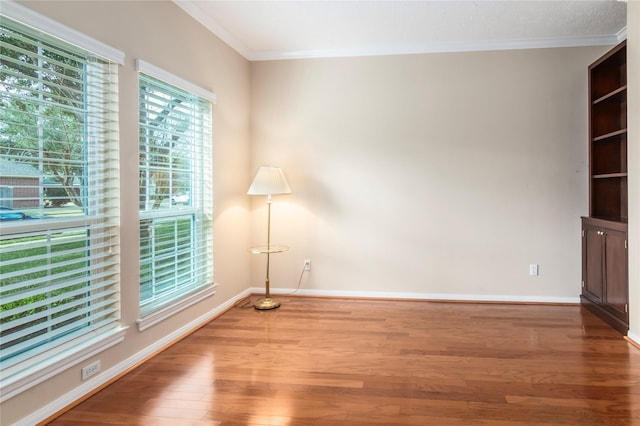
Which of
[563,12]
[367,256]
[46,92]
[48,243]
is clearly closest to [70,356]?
[48,243]

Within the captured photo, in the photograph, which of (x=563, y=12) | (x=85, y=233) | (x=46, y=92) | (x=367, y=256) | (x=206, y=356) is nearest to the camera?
(x=46, y=92)

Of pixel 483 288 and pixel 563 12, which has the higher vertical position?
pixel 563 12

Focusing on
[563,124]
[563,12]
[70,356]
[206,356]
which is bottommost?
[206,356]

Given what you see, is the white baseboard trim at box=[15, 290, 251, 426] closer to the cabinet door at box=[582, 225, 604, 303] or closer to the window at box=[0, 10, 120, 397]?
the window at box=[0, 10, 120, 397]

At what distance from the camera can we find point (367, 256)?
461 cm

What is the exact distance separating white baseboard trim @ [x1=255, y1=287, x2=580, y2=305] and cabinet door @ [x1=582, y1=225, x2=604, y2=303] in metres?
0.27

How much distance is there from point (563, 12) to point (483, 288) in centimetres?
261

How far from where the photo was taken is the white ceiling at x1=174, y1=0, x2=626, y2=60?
3475mm

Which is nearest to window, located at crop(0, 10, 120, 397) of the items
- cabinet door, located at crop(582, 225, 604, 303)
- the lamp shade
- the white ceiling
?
Answer: the white ceiling

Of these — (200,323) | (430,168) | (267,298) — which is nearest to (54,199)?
(200,323)

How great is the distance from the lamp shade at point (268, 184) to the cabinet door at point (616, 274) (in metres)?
2.81

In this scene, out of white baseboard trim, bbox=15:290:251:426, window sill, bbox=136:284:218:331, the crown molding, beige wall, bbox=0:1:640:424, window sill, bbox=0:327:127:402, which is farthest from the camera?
beige wall, bbox=0:1:640:424

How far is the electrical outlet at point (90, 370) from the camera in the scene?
7.80 feet

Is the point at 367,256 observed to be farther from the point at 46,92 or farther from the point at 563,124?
the point at 46,92
